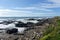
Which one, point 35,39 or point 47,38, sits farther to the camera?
point 35,39

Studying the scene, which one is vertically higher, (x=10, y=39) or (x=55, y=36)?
(x=55, y=36)

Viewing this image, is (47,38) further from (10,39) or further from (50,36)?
(10,39)

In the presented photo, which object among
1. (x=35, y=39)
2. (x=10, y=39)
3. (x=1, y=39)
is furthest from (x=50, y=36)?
(x=1, y=39)

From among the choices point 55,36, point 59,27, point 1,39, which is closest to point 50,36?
point 55,36

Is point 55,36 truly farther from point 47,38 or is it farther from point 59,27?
point 59,27

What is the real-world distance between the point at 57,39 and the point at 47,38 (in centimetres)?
54

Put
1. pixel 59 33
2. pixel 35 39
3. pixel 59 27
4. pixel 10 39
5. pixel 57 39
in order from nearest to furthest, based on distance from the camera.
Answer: pixel 57 39
pixel 59 33
pixel 59 27
pixel 35 39
pixel 10 39

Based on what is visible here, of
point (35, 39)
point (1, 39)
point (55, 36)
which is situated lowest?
point (1, 39)

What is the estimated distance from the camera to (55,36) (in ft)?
31.9

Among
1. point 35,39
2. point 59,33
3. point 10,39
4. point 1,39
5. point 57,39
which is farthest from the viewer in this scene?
point 1,39

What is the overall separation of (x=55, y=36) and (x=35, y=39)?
3.23m

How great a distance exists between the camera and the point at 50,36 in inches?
385

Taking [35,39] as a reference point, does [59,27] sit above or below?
above

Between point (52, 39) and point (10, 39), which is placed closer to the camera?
point (52, 39)
